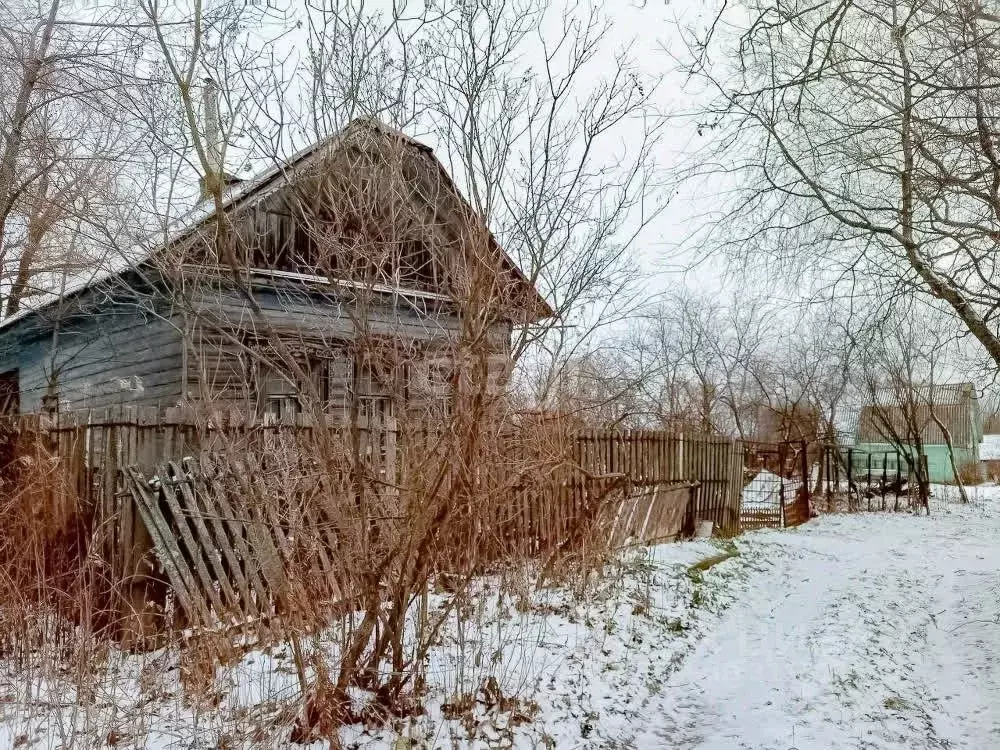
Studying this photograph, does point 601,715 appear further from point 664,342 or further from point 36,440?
point 664,342

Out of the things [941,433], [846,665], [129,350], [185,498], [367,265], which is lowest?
[846,665]

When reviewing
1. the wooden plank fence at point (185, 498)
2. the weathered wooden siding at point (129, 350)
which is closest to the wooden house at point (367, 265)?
the wooden plank fence at point (185, 498)

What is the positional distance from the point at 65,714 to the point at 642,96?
16.9ft

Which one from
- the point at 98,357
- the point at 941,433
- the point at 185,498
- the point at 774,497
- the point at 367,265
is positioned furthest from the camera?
the point at 941,433

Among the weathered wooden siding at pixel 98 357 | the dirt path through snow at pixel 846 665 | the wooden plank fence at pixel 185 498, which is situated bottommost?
the dirt path through snow at pixel 846 665

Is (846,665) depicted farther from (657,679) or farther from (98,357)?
(98,357)

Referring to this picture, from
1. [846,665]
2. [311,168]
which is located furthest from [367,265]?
[846,665]

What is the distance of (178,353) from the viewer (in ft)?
32.5

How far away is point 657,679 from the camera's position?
5.05m

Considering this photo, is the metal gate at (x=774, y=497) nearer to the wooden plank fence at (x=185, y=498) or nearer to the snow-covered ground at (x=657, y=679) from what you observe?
the snow-covered ground at (x=657, y=679)

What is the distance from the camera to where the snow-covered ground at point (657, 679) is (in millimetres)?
3668

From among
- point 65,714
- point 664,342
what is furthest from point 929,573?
point 664,342

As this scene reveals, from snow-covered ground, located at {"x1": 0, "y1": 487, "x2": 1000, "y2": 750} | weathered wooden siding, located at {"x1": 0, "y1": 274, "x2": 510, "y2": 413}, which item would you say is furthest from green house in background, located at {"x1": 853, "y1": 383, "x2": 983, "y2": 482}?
weathered wooden siding, located at {"x1": 0, "y1": 274, "x2": 510, "y2": 413}

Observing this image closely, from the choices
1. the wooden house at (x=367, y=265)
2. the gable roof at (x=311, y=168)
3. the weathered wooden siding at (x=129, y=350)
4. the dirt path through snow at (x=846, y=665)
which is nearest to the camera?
the wooden house at (x=367, y=265)
